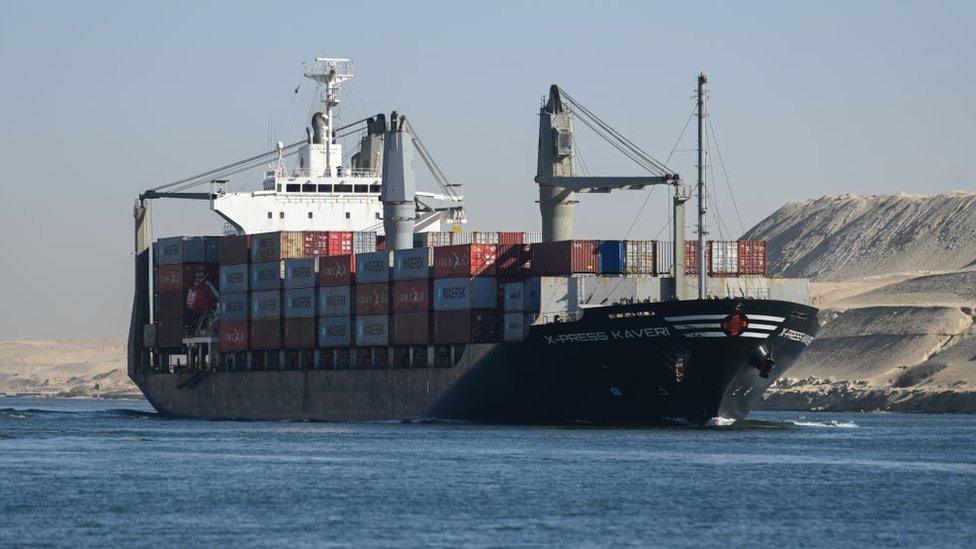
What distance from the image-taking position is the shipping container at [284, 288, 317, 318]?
8625 cm

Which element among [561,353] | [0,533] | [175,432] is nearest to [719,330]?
[561,353]

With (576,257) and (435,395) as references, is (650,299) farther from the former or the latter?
(435,395)

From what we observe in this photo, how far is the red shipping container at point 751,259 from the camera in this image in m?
75.9

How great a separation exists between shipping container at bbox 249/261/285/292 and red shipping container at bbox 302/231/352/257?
1575 millimetres

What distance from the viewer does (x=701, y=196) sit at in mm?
72375

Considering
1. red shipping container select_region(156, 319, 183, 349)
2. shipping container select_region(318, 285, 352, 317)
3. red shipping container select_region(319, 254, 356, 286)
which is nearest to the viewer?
red shipping container select_region(319, 254, 356, 286)

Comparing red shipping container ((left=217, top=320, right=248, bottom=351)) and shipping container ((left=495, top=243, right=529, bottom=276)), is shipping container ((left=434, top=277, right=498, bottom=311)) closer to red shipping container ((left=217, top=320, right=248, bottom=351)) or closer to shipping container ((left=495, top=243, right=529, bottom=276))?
shipping container ((left=495, top=243, right=529, bottom=276))

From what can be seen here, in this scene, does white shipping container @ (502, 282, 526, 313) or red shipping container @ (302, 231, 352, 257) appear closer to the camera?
white shipping container @ (502, 282, 526, 313)

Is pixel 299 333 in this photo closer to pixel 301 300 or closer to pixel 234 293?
pixel 301 300

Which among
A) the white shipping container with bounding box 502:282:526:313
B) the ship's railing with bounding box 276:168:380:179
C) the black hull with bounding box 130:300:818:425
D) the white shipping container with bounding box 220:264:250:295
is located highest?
the ship's railing with bounding box 276:168:380:179

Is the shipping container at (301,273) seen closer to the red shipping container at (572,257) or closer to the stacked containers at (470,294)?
the stacked containers at (470,294)

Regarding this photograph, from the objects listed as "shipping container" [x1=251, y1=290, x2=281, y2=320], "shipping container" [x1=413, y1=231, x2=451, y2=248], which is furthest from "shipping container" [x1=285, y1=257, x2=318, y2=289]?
"shipping container" [x1=413, y1=231, x2=451, y2=248]

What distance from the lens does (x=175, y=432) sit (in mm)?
78938

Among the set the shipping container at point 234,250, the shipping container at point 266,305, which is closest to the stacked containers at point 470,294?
the shipping container at point 266,305
